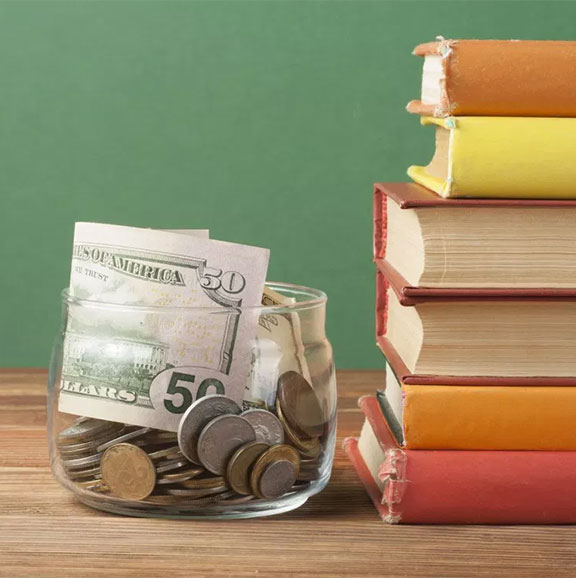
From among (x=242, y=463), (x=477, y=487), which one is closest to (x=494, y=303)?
(x=477, y=487)

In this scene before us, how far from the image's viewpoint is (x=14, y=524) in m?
0.87

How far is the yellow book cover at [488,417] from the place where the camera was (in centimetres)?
89

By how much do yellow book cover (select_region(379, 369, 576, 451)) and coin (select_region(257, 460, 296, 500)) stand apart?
4.3 inches

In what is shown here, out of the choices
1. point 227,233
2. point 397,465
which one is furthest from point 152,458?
point 227,233

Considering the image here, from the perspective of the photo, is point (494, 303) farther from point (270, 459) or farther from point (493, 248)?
point (270, 459)

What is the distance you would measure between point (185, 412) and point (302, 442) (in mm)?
114

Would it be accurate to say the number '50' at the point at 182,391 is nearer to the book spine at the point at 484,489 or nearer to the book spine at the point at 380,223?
the book spine at the point at 484,489

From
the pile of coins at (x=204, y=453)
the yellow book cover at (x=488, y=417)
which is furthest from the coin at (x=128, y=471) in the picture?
the yellow book cover at (x=488, y=417)

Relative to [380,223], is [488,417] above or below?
below

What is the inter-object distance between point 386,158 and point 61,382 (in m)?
1.25

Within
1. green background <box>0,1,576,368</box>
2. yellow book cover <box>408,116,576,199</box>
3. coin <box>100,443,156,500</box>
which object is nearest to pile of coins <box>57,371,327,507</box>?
coin <box>100,443,156,500</box>

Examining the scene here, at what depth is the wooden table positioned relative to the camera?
0.77 metres

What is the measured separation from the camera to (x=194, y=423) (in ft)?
2.72

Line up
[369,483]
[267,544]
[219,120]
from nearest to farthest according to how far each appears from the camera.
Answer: [267,544], [369,483], [219,120]
